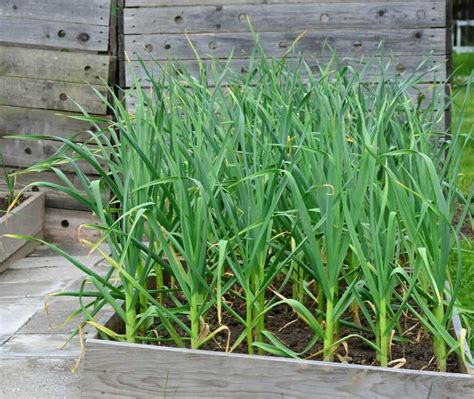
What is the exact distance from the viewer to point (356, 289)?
9.65 feet

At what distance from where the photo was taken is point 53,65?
20.2 feet

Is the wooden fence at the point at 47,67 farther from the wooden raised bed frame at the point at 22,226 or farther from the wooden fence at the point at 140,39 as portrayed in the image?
the wooden raised bed frame at the point at 22,226

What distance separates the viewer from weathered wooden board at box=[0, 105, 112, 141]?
20.2 ft

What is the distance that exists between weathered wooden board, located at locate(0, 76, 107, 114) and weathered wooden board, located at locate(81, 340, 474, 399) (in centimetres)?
334

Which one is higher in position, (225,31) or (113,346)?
(225,31)

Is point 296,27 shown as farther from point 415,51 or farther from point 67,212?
point 67,212

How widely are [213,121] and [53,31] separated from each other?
2.95m

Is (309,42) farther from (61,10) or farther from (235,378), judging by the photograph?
(235,378)

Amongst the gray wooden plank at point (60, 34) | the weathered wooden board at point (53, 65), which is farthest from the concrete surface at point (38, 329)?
the gray wooden plank at point (60, 34)

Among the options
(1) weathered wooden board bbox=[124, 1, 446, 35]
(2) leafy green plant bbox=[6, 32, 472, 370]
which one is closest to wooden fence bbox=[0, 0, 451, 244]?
(1) weathered wooden board bbox=[124, 1, 446, 35]

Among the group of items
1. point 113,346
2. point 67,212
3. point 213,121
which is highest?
point 213,121

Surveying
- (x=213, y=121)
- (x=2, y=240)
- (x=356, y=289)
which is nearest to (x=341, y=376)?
(x=356, y=289)

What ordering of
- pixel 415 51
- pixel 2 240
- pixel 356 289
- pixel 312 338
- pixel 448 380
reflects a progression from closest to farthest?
pixel 448 380, pixel 356 289, pixel 312 338, pixel 2 240, pixel 415 51

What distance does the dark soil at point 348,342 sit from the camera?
3.05 metres
